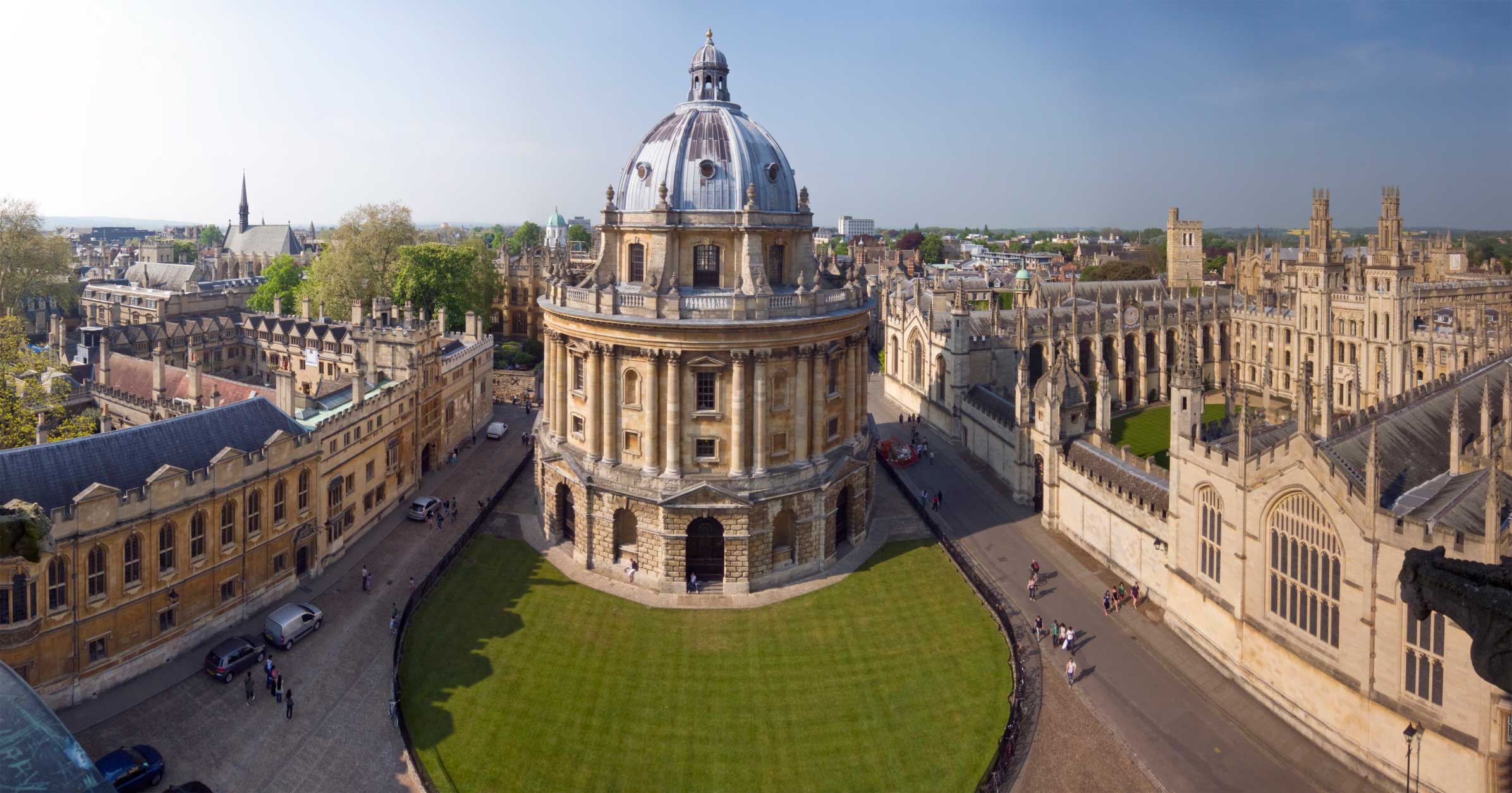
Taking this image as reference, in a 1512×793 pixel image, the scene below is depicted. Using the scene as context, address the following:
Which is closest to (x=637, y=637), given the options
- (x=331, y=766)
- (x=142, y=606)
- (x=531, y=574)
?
(x=531, y=574)

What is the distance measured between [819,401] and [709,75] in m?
17.3

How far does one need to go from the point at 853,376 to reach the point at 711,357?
8604 mm

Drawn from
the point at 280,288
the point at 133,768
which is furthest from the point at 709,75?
the point at 280,288

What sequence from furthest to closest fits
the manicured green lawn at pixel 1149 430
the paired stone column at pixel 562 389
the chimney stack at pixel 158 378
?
1. the manicured green lawn at pixel 1149 430
2. the chimney stack at pixel 158 378
3. the paired stone column at pixel 562 389

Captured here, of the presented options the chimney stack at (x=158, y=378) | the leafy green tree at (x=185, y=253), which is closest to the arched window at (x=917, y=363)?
the chimney stack at (x=158, y=378)

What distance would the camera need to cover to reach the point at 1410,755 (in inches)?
935

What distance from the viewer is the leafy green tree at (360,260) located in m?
80.2

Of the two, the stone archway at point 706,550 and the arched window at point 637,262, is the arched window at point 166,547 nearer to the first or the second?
the stone archway at point 706,550

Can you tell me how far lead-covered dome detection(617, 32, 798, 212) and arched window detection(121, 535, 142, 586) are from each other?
904 inches

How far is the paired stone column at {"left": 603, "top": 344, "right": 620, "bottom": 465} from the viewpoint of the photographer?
3873 centimetres

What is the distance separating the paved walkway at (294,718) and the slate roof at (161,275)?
282 feet

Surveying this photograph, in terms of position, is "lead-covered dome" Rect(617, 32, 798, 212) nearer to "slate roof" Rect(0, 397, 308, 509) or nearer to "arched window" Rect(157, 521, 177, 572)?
"slate roof" Rect(0, 397, 308, 509)

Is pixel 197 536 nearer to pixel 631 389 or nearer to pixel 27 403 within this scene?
pixel 631 389

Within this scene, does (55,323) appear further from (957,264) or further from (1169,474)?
(957,264)
